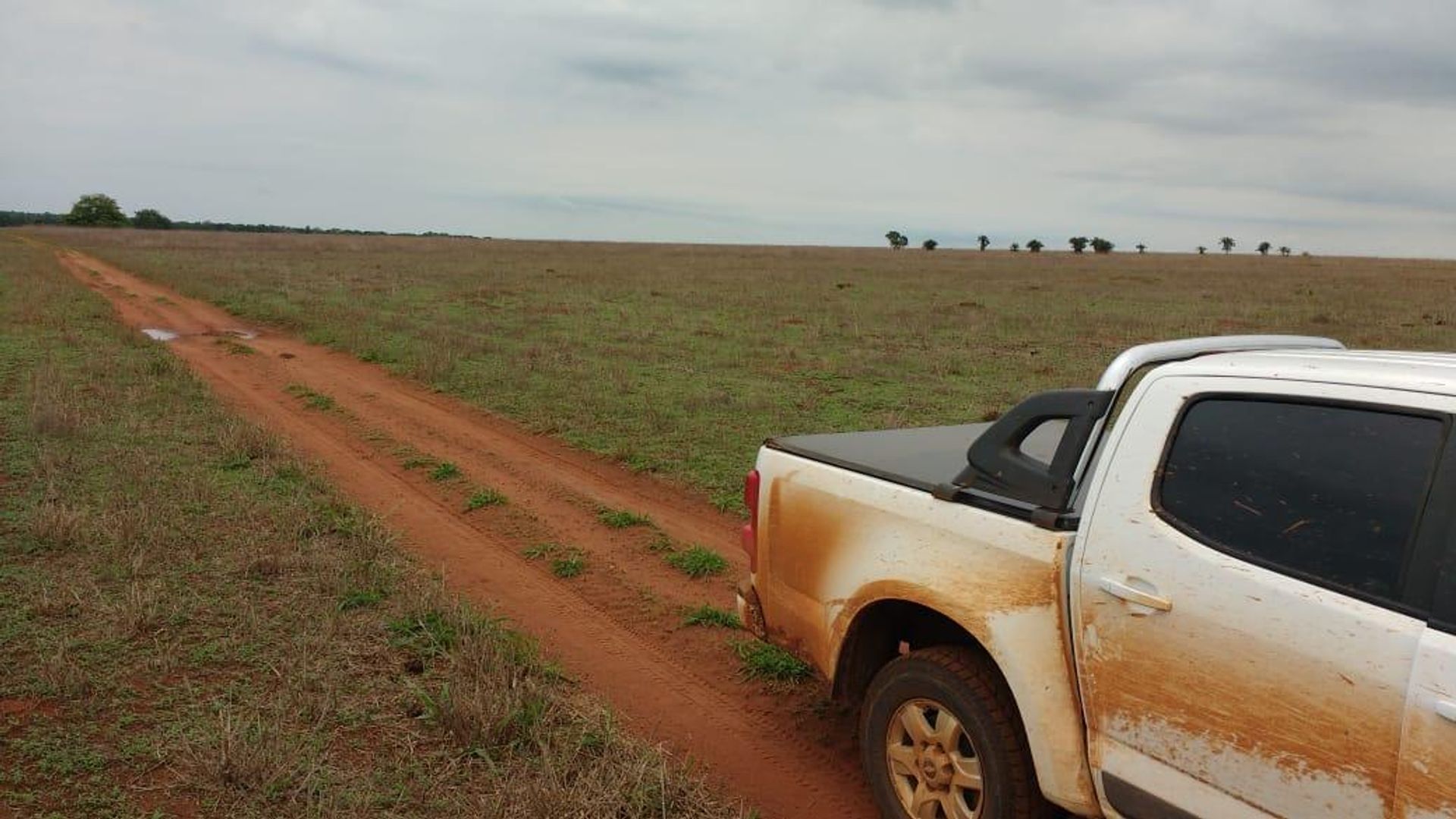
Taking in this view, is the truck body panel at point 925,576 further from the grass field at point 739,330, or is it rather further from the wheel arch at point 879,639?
the grass field at point 739,330

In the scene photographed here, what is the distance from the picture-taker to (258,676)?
4262mm

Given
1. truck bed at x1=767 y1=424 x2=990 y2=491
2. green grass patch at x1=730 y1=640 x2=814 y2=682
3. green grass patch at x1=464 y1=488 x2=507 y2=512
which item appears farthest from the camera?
green grass patch at x1=464 y1=488 x2=507 y2=512

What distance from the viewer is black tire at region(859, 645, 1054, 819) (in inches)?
113

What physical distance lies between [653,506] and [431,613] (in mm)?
2765

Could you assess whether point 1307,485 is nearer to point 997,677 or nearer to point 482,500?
point 997,677

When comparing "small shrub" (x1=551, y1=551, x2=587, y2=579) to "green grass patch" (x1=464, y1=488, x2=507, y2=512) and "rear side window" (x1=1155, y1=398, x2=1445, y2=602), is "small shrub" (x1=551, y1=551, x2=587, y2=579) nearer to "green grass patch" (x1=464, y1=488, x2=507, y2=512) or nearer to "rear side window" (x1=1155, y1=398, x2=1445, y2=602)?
"green grass patch" (x1=464, y1=488, x2=507, y2=512)

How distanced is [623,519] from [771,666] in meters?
2.47

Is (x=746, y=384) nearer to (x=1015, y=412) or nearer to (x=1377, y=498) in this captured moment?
(x=1015, y=412)

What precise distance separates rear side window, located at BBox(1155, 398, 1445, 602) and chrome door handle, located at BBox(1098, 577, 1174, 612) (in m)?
0.20

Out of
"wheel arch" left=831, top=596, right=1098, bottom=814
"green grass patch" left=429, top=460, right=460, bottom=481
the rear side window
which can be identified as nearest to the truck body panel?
"wheel arch" left=831, top=596, right=1098, bottom=814

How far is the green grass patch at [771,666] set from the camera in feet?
15.4

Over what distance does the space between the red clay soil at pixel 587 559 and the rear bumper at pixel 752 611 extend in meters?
0.47

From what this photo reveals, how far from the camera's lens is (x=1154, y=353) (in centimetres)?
317

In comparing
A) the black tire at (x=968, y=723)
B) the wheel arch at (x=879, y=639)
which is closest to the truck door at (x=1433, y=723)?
the black tire at (x=968, y=723)
